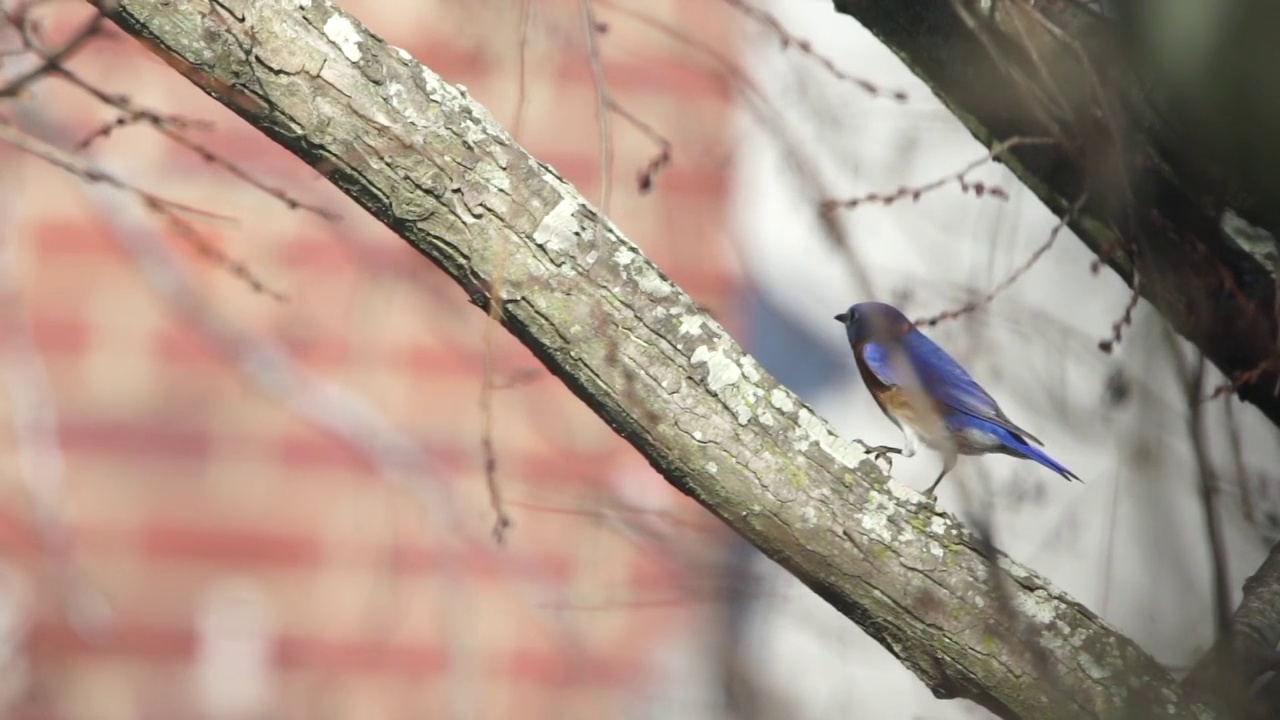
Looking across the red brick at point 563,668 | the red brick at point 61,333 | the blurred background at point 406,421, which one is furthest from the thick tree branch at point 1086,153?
the red brick at point 61,333

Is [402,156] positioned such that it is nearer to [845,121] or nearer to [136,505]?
[845,121]

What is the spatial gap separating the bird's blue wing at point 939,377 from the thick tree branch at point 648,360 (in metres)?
0.77

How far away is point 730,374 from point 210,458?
6.41ft

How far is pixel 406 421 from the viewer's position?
9.78 ft

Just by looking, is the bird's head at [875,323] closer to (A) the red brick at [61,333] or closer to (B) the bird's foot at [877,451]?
(B) the bird's foot at [877,451]

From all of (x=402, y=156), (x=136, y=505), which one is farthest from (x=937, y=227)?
(x=136, y=505)

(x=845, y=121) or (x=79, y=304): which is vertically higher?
(x=845, y=121)

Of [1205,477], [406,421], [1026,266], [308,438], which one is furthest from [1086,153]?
[308,438]

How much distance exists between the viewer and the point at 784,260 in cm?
294

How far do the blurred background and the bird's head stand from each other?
544 millimetres

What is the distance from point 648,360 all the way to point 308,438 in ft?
6.00

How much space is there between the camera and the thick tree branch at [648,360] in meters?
1.34

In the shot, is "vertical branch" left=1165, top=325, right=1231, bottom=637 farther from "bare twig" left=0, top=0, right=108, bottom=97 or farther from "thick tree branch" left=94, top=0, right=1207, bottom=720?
"bare twig" left=0, top=0, right=108, bottom=97

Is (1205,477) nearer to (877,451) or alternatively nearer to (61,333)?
(877,451)
